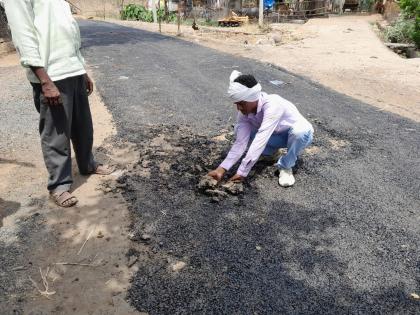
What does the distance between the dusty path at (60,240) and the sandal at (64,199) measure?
5 cm

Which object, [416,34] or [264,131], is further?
[416,34]

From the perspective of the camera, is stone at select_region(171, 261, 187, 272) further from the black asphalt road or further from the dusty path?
the dusty path

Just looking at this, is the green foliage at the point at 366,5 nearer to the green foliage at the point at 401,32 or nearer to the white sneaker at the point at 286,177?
the green foliage at the point at 401,32

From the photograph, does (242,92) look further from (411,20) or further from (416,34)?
(411,20)

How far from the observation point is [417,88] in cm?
735

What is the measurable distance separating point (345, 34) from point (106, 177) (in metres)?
14.1

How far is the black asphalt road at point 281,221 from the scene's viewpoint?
2342 millimetres

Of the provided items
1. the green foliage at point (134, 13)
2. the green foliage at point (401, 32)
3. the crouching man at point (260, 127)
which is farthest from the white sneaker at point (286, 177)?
the green foliage at point (134, 13)

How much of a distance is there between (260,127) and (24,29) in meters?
2.03

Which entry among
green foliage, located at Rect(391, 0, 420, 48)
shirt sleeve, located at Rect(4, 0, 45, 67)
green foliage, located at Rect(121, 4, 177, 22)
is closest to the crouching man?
shirt sleeve, located at Rect(4, 0, 45, 67)

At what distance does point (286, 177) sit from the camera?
3.61 metres

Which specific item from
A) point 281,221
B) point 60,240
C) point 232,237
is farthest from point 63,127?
point 281,221

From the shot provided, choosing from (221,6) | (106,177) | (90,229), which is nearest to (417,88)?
(106,177)

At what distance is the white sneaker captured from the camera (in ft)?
11.7
